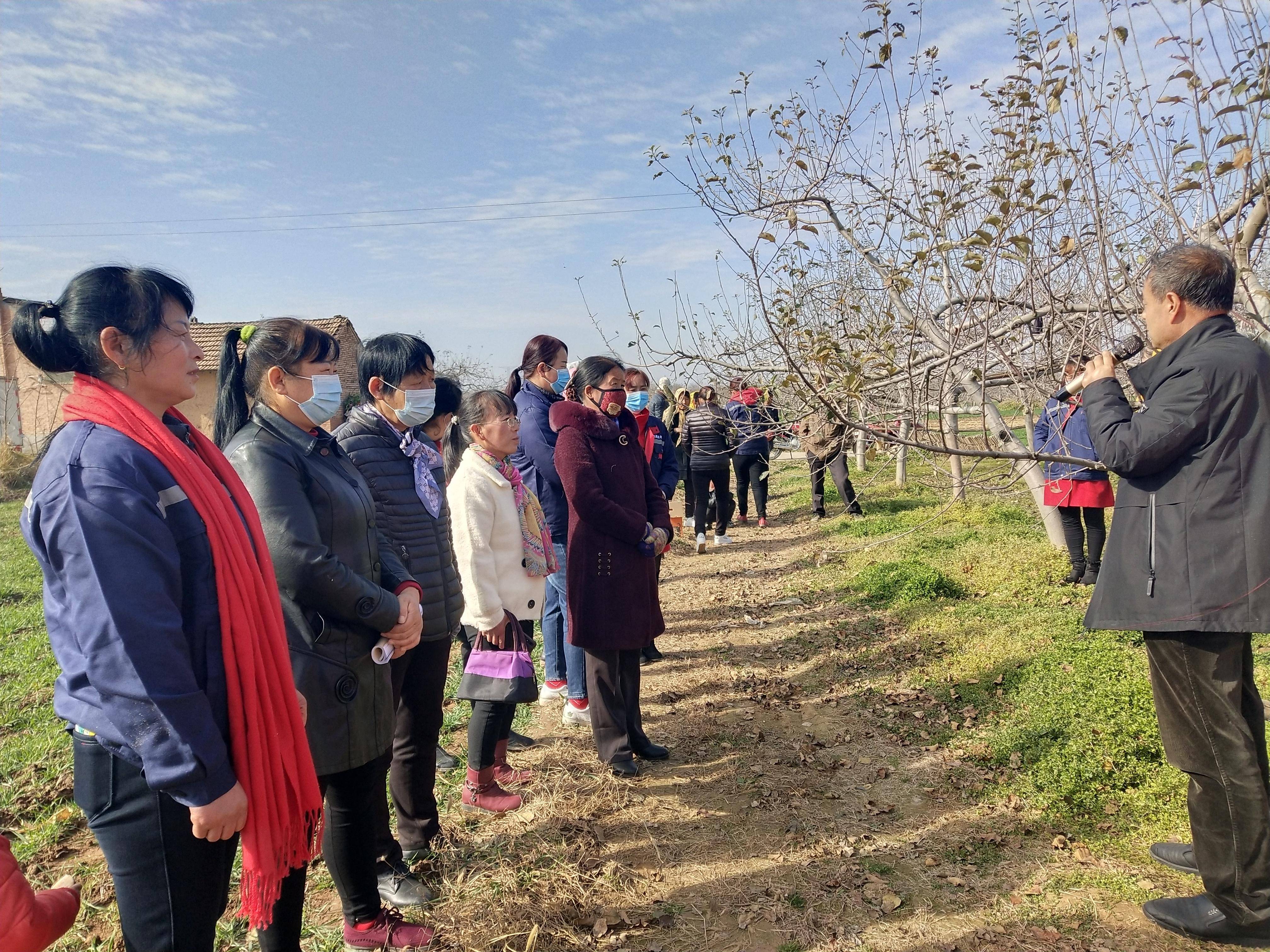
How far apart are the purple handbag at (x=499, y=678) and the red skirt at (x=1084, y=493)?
5.05 meters

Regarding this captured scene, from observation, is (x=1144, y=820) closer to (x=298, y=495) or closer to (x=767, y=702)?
(x=767, y=702)

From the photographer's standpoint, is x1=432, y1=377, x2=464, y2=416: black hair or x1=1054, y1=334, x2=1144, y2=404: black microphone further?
x1=432, y1=377, x2=464, y2=416: black hair

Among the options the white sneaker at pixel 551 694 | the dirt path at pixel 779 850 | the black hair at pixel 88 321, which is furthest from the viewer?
the white sneaker at pixel 551 694

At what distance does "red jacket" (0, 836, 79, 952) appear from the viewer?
1.50 meters

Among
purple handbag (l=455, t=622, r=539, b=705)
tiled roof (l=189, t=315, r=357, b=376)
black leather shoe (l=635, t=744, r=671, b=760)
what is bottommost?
black leather shoe (l=635, t=744, r=671, b=760)

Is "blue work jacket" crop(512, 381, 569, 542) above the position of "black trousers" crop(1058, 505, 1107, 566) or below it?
above

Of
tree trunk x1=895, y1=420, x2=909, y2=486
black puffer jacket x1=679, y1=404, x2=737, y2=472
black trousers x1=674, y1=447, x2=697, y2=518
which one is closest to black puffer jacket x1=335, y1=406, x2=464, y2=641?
tree trunk x1=895, y1=420, x2=909, y2=486

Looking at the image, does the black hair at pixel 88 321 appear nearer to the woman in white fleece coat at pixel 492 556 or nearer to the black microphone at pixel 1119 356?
the woman in white fleece coat at pixel 492 556

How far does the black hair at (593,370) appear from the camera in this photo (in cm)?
409

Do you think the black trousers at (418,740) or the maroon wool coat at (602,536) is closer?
the black trousers at (418,740)

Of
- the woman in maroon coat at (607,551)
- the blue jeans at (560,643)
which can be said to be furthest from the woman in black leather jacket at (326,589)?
the blue jeans at (560,643)

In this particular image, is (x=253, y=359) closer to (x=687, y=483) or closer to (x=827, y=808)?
(x=827, y=808)

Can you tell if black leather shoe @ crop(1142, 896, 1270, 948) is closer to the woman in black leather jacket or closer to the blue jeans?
the woman in black leather jacket

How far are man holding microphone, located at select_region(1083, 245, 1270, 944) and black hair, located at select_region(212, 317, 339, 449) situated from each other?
2.66 meters
